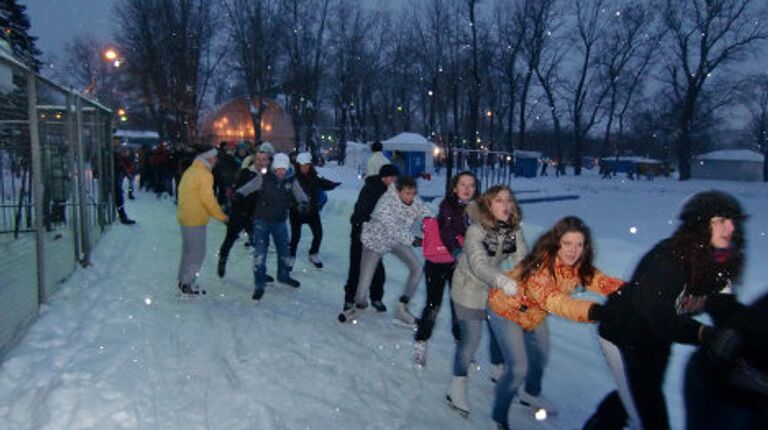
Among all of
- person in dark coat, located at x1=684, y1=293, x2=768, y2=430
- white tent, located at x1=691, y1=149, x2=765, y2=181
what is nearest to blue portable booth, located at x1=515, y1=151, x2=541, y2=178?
white tent, located at x1=691, y1=149, x2=765, y2=181

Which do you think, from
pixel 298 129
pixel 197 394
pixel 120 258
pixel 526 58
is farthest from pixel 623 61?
pixel 197 394

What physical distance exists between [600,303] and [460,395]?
1.26 m

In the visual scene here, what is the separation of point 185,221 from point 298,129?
3653 cm

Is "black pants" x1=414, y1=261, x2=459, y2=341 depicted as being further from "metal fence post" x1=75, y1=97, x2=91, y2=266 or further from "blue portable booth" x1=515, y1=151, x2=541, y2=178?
"blue portable booth" x1=515, y1=151, x2=541, y2=178

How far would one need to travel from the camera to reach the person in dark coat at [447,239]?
5141 millimetres

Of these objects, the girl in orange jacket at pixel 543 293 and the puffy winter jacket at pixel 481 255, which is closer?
the girl in orange jacket at pixel 543 293

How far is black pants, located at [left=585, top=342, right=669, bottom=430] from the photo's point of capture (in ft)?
10.8

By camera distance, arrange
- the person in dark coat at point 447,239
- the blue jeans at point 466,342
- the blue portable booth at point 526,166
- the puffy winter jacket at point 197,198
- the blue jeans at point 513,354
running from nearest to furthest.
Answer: the blue jeans at point 513,354
the blue jeans at point 466,342
the person in dark coat at point 447,239
the puffy winter jacket at point 197,198
the blue portable booth at point 526,166

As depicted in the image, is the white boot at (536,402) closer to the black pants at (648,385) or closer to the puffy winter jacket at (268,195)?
the black pants at (648,385)

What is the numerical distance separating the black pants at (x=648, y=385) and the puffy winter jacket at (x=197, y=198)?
5.10 m

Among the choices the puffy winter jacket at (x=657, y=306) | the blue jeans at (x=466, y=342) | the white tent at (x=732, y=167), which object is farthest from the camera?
the white tent at (x=732, y=167)

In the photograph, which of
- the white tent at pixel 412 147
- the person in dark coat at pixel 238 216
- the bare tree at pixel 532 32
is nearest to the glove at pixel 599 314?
the person in dark coat at pixel 238 216

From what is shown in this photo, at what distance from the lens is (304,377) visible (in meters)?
5.05

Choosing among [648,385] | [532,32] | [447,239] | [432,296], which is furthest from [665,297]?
[532,32]
